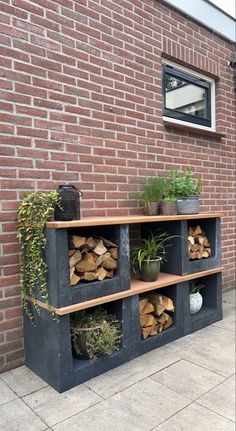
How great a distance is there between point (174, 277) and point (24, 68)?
1.82 metres

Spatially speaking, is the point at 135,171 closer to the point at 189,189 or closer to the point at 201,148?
the point at 189,189

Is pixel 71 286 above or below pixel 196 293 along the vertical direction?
above

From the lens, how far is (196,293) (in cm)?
272

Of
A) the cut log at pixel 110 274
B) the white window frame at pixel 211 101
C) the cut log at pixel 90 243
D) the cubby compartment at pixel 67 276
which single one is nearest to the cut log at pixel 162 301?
the cubby compartment at pixel 67 276

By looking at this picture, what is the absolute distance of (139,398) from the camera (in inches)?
67.0

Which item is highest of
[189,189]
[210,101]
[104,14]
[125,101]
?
[104,14]

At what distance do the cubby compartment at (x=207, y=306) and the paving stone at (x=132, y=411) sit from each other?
80cm

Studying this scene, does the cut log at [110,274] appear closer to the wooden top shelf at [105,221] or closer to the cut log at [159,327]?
the wooden top shelf at [105,221]

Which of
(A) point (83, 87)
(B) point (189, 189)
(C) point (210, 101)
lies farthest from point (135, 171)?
(C) point (210, 101)

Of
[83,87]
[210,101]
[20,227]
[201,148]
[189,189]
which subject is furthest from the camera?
[210,101]

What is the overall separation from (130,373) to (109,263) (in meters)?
0.69

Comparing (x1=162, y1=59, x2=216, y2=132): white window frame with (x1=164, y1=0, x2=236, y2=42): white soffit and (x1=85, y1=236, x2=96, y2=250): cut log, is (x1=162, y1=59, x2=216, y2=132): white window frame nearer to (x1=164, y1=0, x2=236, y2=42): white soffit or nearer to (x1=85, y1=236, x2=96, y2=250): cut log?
(x1=164, y1=0, x2=236, y2=42): white soffit

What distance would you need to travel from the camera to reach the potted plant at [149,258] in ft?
7.61

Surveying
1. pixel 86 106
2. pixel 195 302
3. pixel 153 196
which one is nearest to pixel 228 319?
pixel 195 302
